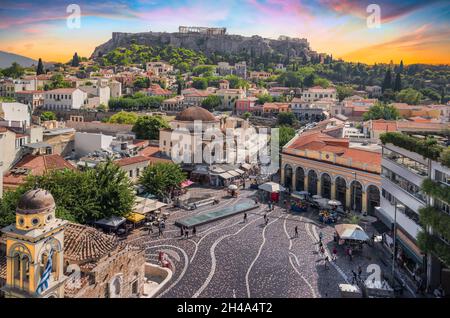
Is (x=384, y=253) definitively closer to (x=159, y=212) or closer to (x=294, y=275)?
(x=294, y=275)

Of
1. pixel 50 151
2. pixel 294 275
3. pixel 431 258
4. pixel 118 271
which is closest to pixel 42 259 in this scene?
pixel 118 271

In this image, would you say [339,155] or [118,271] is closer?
[118,271]

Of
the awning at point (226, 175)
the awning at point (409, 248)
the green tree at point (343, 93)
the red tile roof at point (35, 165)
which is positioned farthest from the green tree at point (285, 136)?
the green tree at point (343, 93)

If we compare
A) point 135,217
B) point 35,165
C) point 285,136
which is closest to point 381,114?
point 285,136

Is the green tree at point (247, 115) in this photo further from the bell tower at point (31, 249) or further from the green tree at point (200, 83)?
the bell tower at point (31, 249)

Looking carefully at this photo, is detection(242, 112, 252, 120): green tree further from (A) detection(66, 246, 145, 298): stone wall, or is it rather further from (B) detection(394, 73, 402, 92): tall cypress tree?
(A) detection(66, 246, 145, 298): stone wall

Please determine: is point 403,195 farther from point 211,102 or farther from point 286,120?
point 211,102

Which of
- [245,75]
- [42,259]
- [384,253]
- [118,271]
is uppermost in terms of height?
[245,75]
